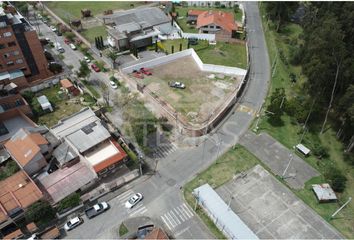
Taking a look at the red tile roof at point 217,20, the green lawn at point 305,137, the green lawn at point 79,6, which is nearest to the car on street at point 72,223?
the green lawn at point 305,137

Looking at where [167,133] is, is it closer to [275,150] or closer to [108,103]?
[108,103]

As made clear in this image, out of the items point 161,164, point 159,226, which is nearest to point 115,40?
point 161,164

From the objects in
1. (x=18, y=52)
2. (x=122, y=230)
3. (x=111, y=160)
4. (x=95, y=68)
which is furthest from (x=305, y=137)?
(x=18, y=52)

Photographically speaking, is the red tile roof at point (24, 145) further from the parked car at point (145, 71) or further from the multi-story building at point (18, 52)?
the parked car at point (145, 71)

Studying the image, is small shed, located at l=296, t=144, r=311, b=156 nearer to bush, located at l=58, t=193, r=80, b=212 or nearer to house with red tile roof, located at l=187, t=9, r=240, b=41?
bush, located at l=58, t=193, r=80, b=212

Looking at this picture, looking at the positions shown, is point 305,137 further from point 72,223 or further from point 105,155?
point 72,223

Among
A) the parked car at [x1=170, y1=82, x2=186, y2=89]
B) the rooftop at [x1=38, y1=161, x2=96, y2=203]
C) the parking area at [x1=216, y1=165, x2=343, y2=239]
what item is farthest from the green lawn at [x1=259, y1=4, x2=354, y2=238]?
the rooftop at [x1=38, y1=161, x2=96, y2=203]

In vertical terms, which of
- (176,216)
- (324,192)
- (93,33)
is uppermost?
(93,33)
